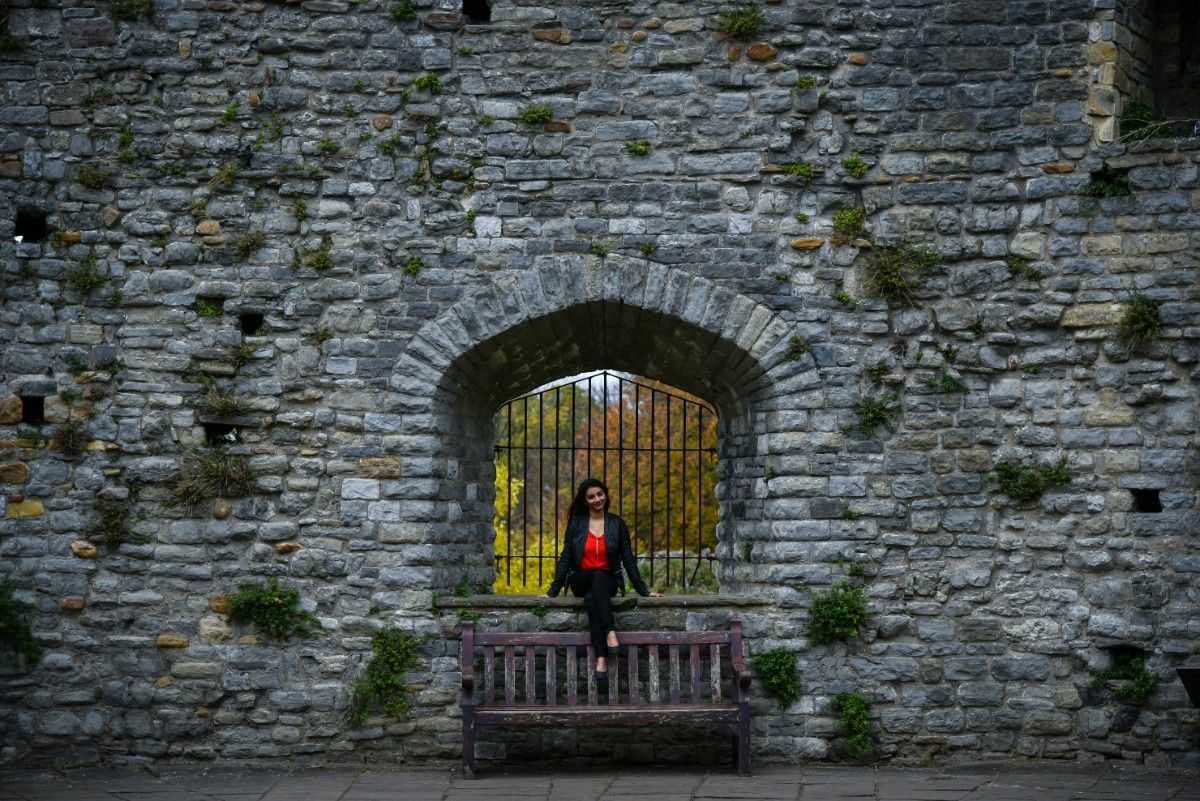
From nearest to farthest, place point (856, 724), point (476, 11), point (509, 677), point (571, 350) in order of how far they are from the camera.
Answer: point (509, 677) → point (856, 724) → point (476, 11) → point (571, 350)

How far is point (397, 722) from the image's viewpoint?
24.7ft

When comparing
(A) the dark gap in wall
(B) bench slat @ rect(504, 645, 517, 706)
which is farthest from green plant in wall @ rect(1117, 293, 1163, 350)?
(B) bench slat @ rect(504, 645, 517, 706)

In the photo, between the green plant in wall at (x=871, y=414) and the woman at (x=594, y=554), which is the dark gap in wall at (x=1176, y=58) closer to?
the green plant in wall at (x=871, y=414)

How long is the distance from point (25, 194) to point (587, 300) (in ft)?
11.2

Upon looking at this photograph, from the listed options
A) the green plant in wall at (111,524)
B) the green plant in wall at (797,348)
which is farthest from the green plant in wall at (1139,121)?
the green plant in wall at (111,524)

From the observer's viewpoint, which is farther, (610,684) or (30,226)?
(30,226)

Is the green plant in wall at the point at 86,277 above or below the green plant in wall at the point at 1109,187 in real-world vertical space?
below

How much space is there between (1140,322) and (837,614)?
241 centimetres

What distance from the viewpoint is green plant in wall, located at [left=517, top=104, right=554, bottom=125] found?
7730 millimetres

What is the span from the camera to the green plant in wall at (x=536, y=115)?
25.4 feet

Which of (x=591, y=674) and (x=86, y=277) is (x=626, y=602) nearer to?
(x=591, y=674)

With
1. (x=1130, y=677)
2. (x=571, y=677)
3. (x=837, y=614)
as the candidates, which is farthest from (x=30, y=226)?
(x=1130, y=677)

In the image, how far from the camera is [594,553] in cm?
771

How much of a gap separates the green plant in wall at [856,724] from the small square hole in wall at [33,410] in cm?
497
